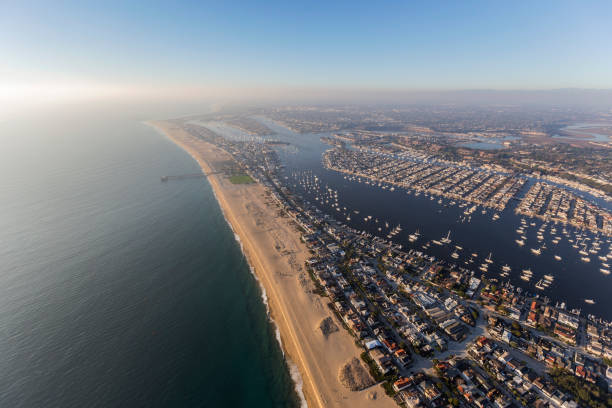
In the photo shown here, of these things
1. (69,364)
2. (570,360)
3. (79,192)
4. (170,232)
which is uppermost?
(79,192)


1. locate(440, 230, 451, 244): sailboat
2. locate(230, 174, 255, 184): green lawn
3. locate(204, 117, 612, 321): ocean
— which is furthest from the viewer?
locate(230, 174, 255, 184): green lawn

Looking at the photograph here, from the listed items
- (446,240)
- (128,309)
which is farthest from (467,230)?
(128,309)

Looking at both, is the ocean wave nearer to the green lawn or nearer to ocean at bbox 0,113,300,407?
ocean at bbox 0,113,300,407

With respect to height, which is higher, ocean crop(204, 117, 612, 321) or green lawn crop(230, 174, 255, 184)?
green lawn crop(230, 174, 255, 184)

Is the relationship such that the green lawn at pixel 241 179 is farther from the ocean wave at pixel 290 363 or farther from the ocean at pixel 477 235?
the ocean wave at pixel 290 363

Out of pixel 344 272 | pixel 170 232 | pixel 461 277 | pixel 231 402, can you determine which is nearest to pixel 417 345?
pixel 344 272

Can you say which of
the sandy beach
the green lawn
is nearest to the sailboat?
the sandy beach

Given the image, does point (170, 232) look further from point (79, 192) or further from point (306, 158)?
point (306, 158)
